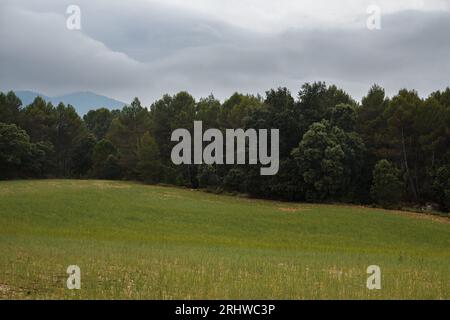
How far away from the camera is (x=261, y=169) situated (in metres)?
63.8

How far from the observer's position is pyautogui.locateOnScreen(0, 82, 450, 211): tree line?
59375 mm

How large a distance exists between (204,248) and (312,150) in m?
36.5

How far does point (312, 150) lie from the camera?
2347 inches

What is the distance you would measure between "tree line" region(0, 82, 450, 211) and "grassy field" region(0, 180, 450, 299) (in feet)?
23.9

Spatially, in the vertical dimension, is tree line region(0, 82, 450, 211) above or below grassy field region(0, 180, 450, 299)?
above

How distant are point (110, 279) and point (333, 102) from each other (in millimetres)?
69070

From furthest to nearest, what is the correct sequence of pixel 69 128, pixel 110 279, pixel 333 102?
pixel 69 128
pixel 333 102
pixel 110 279

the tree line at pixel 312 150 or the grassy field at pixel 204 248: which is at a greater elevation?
the tree line at pixel 312 150

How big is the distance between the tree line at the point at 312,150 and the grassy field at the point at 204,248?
7.28 meters

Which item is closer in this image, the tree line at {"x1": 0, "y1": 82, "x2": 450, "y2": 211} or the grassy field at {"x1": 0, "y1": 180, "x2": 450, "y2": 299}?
the grassy field at {"x1": 0, "y1": 180, "x2": 450, "y2": 299}

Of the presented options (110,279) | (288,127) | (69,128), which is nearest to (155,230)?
(110,279)

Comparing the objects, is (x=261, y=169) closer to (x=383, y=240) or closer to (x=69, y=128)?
(x=383, y=240)

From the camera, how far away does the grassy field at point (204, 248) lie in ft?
40.9
